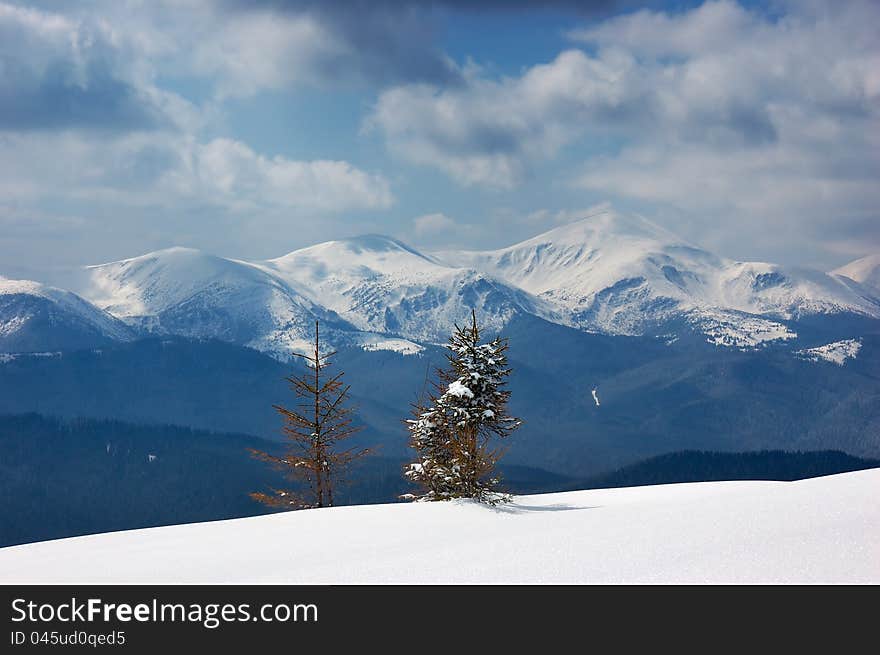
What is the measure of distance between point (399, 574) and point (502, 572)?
1722 millimetres

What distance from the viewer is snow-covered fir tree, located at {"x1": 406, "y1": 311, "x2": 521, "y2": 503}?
92.1 feet

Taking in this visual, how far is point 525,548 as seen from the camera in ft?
43.9

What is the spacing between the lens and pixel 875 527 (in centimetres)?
1242

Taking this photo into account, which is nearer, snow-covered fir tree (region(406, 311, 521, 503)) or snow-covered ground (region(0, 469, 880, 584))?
snow-covered ground (region(0, 469, 880, 584))

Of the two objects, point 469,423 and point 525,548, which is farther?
point 469,423

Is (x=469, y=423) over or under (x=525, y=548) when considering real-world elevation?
over

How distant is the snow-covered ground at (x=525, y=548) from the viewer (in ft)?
35.9

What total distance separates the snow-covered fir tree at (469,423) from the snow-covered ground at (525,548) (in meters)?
6.58

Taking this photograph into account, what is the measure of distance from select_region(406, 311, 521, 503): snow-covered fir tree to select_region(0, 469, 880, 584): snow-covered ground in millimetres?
6575

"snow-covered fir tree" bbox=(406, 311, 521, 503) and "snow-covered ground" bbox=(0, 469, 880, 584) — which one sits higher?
"snow-covered fir tree" bbox=(406, 311, 521, 503)

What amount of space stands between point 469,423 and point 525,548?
1554 centimetres

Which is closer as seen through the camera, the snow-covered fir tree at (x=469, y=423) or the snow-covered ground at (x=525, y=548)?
the snow-covered ground at (x=525, y=548)
